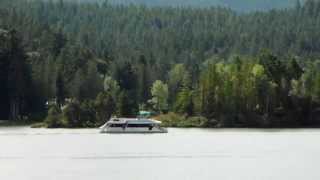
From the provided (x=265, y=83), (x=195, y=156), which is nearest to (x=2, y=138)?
(x=195, y=156)

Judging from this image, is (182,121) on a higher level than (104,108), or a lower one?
lower

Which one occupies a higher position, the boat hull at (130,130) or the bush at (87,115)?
the bush at (87,115)

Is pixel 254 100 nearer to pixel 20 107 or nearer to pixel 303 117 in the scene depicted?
pixel 303 117

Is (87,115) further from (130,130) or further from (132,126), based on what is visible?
(130,130)

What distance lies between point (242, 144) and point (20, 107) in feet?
253

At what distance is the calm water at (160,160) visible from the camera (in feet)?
196

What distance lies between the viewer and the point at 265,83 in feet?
533

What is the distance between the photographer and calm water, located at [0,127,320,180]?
59.6m

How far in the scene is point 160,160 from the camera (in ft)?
241

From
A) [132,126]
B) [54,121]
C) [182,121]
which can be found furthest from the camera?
[182,121]

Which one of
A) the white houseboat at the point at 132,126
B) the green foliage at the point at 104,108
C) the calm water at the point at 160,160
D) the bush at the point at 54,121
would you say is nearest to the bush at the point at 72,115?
the bush at the point at 54,121

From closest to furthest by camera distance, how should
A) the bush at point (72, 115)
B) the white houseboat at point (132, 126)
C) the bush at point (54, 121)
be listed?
the white houseboat at point (132, 126) → the bush at point (72, 115) → the bush at point (54, 121)

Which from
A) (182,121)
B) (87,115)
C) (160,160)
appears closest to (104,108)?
(87,115)

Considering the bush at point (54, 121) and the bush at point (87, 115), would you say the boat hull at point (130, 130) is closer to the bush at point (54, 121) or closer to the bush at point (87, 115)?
the bush at point (87, 115)
